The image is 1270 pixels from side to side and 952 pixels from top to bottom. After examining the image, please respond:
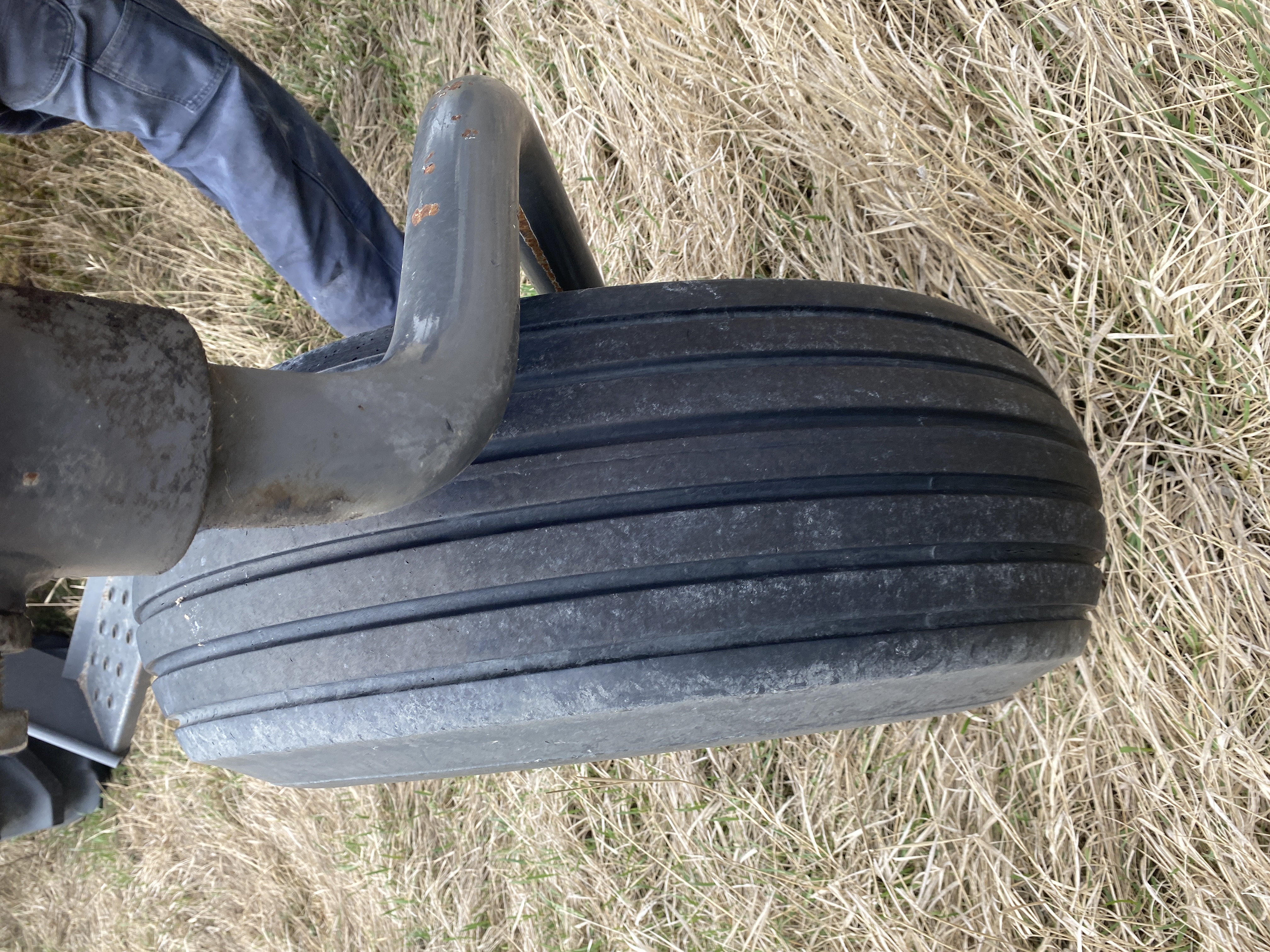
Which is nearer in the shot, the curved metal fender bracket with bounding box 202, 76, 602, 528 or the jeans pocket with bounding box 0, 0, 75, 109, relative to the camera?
the curved metal fender bracket with bounding box 202, 76, 602, 528

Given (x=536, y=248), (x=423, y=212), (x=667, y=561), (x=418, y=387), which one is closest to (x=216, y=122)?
(x=536, y=248)

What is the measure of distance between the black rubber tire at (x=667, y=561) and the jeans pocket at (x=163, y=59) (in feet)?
2.87

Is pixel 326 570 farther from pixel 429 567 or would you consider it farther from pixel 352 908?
pixel 352 908

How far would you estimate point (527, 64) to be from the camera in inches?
88.0

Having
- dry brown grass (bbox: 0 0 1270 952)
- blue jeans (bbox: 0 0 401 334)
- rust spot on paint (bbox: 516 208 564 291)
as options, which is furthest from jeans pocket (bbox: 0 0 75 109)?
dry brown grass (bbox: 0 0 1270 952)

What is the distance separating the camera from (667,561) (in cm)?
88

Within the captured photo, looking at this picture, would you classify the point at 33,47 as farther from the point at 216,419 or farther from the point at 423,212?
the point at 216,419

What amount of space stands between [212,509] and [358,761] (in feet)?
1.39

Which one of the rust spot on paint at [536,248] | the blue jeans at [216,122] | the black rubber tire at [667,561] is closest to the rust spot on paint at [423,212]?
the black rubber tire at [667,561]

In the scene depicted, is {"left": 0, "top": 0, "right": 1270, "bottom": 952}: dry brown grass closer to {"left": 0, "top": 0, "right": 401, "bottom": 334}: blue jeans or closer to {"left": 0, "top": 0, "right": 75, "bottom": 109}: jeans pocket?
{"left": 0, "top": 0, "right": 401, "bottom": 334}: blue jeans

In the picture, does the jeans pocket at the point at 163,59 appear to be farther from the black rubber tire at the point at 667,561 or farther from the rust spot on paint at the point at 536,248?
the black rubber tire at the point at 667,561

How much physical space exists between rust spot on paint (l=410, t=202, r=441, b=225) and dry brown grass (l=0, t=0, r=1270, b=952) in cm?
98

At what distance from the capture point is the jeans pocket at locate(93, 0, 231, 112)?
1568mm

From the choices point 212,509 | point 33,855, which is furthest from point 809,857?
point 33,855
